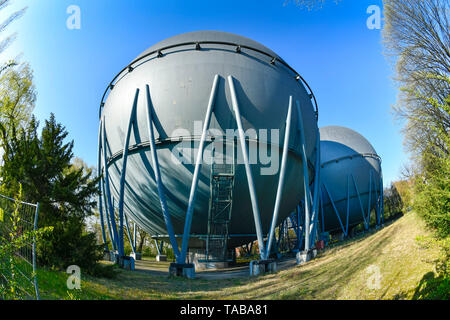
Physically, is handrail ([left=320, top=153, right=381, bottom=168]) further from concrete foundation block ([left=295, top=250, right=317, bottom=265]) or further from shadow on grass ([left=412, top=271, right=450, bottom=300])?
shadow on grass ([left=412, top=271, right=450, bottom=300])

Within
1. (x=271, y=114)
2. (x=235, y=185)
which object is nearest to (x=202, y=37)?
(x=271, y=114)

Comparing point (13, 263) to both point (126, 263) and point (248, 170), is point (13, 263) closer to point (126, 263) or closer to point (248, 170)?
point (248, 170)

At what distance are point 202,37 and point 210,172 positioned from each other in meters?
6.83

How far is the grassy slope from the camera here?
19.2 feet

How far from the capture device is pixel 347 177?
25.5 metres

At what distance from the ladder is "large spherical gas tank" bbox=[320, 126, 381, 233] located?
1557cm

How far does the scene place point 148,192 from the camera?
40.5ft

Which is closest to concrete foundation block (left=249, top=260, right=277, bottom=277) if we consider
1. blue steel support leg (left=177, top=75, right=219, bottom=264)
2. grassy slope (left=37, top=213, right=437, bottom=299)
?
grassy slope (left=37, top=213, right=437, bottom=299)

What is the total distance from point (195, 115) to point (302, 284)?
754 cm

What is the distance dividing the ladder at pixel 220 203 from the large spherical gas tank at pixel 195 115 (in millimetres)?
238

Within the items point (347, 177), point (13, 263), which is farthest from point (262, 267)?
point (347, 177)

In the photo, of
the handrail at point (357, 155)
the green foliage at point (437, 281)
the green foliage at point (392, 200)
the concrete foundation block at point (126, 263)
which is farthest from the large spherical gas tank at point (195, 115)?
the green foliage at point (392, 200)

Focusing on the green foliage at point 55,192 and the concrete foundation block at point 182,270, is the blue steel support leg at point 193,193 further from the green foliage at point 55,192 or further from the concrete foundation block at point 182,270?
the green foliage at point 55,192
